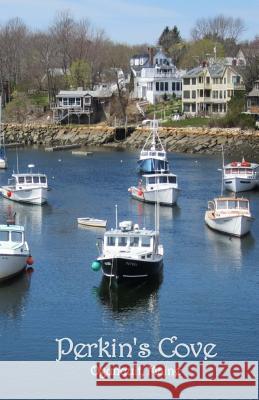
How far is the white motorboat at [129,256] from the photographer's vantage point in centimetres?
4000

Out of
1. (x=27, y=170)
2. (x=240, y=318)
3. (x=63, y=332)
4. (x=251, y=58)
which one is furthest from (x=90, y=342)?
(x=251, y=58)

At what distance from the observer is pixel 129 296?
39312 millimetres

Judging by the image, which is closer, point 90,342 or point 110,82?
point 90,342

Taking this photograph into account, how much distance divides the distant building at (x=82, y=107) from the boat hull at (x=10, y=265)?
9149cm

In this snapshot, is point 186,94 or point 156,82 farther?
point 156,82

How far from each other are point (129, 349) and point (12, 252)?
9.89 metres

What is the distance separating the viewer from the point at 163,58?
146375 millimetres

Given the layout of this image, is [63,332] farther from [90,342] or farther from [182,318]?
[182,318]

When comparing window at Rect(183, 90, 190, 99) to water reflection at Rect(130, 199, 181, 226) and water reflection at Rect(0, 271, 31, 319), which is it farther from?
water reflection at Rect(0, 271, 31, 319)

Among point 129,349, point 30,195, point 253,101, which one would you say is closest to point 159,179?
point 30,195

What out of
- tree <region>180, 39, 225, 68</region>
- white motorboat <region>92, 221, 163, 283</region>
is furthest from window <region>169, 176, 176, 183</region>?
tree <region>180, 39, 225, 68</region>

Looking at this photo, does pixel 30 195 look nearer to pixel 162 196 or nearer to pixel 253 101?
pixel 162 196

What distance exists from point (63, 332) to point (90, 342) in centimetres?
140

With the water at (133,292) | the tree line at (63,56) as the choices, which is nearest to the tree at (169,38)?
the tree line at (63,56)
